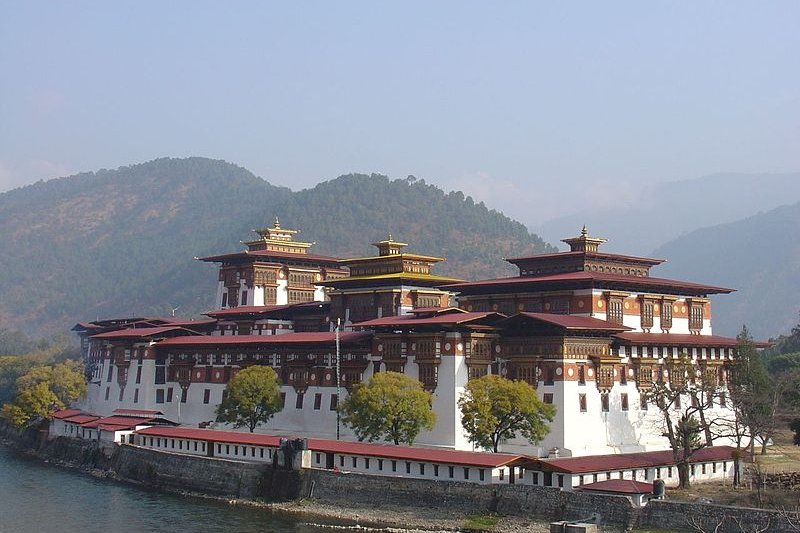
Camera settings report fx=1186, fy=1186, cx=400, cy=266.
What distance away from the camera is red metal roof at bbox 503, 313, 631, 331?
6594 centimetres

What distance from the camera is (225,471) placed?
68812mm

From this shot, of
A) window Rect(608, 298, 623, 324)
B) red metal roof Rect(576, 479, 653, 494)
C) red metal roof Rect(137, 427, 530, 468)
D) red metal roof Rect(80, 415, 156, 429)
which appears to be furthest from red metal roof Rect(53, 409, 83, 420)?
red metal roof Rect(576, 479, 653, 494)

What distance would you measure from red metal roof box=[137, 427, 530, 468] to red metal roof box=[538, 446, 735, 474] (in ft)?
6.68

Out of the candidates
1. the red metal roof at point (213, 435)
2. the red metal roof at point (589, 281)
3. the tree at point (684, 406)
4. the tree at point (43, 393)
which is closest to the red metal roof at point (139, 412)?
the red metal roof at point (213, 435)

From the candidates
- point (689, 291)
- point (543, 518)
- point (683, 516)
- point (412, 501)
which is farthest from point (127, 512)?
point (689, 291)

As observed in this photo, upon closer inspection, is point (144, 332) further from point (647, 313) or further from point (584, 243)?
point (647, 313)

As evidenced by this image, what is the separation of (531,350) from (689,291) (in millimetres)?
17605

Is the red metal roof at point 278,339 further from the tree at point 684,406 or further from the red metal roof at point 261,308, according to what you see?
the tree at point 684,406

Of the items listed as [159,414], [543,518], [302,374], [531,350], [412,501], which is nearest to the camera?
[543,518]

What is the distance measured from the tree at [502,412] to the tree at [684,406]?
6.54 m

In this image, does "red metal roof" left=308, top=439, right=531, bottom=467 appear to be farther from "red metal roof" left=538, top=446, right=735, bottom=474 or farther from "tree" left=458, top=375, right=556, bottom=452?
"tree" left=458, top=375, right=556, bottom=452

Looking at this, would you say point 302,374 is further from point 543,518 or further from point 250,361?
point 543,518

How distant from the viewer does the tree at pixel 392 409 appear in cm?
6638

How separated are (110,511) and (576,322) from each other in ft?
91.3
